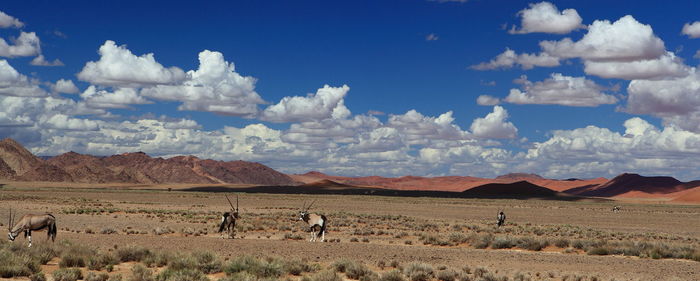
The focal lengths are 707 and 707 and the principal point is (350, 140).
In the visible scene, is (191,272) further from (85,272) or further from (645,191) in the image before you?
(645,191)

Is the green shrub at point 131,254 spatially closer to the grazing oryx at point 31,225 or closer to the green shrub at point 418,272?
the grazing oryx at point 31,225

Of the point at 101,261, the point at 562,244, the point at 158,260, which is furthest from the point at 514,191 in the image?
the point at 101,261

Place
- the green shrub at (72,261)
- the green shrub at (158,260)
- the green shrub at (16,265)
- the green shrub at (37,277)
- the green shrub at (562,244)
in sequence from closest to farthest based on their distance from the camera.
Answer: the green shrub at (37,277) < the green shrub at (16,265) < the green shrub at (72,261) < the green shrub at (158,260) < the green shrub at (562,244)

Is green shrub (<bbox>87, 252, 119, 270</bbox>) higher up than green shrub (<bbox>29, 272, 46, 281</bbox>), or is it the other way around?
green shrub (<bbox>87, 252, 119, 270</bbox>)

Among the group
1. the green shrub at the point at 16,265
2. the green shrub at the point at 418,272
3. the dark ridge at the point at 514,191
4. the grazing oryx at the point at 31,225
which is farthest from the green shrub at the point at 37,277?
the dark ridge at the point at 514,191

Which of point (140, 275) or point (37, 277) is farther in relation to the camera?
point (140, 275)

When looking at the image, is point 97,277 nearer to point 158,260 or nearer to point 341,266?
point 158,260

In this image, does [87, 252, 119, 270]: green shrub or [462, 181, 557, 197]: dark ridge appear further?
[462, 181, 557, 197]: dark ridge

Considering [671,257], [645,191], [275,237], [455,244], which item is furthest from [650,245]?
[645,191]

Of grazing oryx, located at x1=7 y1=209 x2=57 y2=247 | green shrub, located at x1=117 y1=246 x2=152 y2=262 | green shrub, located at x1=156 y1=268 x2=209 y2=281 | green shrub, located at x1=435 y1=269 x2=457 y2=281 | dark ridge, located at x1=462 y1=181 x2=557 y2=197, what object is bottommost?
green shrub, located at x1=435 y1=269 x2=457 y2=281

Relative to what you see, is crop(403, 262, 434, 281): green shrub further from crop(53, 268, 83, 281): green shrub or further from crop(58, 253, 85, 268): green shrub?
crop(58, 253, 85, 268): green shrub

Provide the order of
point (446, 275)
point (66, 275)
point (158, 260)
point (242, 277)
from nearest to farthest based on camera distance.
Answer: point (66, 275)
point (242, 277)
point (446, 275)
point (158, 260)

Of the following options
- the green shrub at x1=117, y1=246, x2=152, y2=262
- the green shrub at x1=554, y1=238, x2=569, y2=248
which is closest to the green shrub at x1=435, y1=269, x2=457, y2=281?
the green shrub at x1=117, y1=246, x2=152, y2=262

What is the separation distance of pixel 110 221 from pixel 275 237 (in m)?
14.2
